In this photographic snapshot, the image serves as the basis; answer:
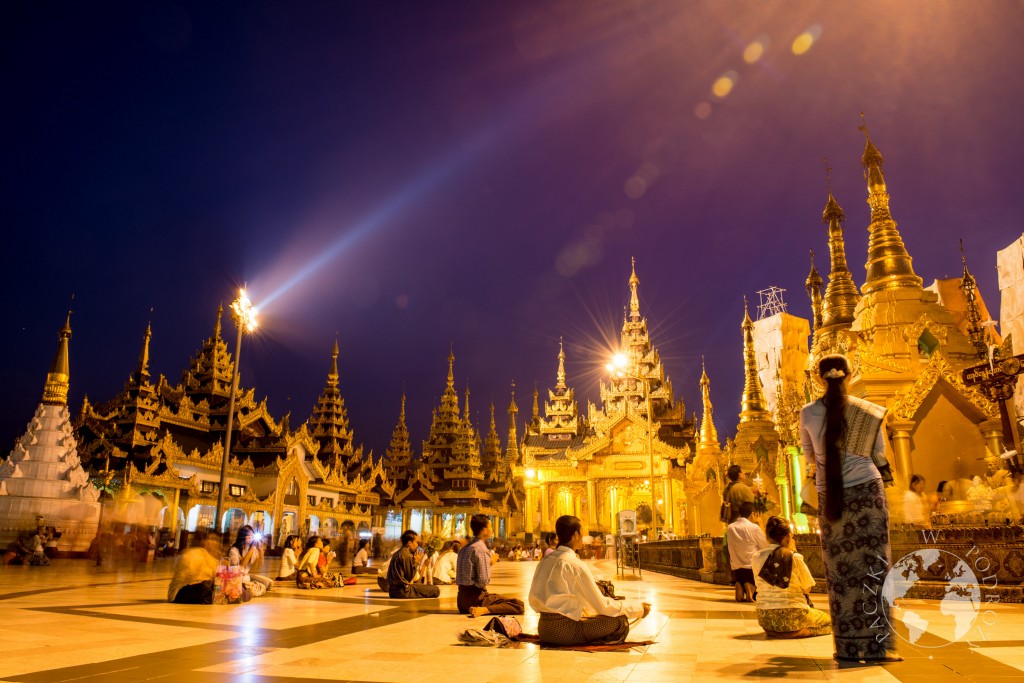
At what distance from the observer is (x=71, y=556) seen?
2625cm

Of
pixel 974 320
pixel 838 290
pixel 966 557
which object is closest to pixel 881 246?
pixel 838 290

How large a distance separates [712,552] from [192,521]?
2575cm

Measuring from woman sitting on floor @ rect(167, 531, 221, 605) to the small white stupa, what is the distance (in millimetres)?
19119

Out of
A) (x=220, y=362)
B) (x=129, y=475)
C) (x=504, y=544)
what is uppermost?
(x=220, y=362)

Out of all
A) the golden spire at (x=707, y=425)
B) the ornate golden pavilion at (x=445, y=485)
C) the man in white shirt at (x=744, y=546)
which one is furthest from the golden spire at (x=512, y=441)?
the man in white shirt at (x=744, y=546)

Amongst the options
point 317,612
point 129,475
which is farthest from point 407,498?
point 317,612

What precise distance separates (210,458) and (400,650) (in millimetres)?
30589

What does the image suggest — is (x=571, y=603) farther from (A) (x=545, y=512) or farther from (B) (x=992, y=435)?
(A) (x=545, y=512)

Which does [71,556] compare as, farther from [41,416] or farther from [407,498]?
[407,498]

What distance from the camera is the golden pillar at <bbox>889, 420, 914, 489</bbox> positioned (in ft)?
54.5

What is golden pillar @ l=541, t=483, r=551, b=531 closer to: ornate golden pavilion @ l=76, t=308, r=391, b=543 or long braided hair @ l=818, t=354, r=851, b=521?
ornate golden pavilion @ l=76, t=308, r=391, b=543

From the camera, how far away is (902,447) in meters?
16.8

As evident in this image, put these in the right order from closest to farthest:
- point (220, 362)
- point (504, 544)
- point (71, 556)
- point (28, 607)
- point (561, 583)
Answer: point (561, 583)
point (28, 607)
point (71, 556)
point (220, 362)
point (504, 544)

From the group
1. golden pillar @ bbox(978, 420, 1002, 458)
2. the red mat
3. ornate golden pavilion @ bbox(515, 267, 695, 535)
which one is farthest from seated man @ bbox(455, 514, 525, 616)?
ornate golden pavilion @ bbox(515, 267, 695, 535)
